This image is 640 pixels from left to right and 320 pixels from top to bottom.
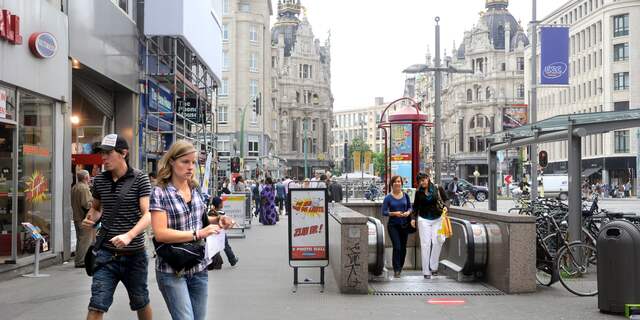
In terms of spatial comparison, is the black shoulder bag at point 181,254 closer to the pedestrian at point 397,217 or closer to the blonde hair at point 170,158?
the blonde hair at point 170,158

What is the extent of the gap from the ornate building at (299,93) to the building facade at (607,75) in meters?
48.1

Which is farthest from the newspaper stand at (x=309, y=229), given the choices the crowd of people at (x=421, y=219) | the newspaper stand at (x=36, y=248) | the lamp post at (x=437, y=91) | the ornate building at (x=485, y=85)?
the ornate building at (x=485, y=85)

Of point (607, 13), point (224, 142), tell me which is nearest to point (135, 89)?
point (224, 142)

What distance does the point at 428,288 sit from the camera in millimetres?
10844

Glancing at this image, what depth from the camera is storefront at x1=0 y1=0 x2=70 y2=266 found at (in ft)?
40.5

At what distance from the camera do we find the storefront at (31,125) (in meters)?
12.4

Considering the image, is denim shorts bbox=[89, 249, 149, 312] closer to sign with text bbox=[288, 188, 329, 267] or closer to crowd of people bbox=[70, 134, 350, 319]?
crowd of people bbox=[70, 134, 350, 319]

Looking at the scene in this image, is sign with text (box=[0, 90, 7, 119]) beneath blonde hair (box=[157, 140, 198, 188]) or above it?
above

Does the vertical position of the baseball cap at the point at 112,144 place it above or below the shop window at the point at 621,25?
below

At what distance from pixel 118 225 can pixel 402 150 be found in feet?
60.4

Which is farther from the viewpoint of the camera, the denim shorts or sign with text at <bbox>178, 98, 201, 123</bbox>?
sign with text at <bbox>178, 98, 201, 123</bbox>

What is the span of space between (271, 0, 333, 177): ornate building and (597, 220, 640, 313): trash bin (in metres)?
108

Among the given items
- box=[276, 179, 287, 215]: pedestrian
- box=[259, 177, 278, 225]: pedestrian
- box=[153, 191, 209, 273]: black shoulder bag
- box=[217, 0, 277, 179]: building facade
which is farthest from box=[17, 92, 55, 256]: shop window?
box=[217, 0, 277, 179]: building facade

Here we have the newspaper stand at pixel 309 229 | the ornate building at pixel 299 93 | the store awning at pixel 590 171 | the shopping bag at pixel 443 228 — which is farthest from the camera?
the ornate building at pixel 299 93
